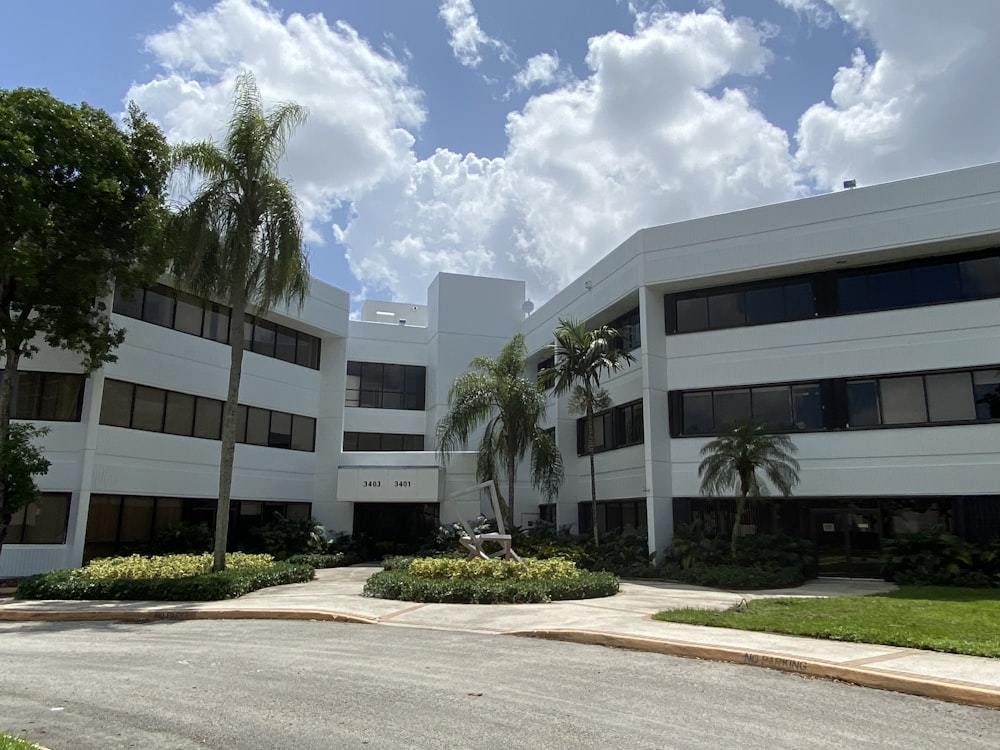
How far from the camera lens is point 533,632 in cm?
1164

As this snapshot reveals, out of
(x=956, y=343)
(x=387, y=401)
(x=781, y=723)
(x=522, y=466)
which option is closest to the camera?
(x=781, y=723)

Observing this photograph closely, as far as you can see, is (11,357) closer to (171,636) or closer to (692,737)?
(171,636)

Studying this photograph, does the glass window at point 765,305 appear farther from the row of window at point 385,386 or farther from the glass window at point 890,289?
the row of window at point 385,386

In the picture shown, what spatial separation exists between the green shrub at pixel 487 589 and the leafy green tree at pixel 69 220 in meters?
8.49

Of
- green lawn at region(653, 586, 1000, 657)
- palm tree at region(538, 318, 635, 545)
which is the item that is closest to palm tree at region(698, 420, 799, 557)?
palm tree at region(538, 318, 635, 545)

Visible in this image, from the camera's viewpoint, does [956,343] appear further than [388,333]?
No

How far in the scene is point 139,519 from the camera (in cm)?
2192

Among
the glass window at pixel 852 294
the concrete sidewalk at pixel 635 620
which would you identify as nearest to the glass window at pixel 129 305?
the concrete sidewalk at pixel 635 620

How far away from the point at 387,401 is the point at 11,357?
1829 cm

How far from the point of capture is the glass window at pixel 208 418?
2397 centimetres

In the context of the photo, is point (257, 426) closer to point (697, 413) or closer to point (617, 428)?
point (617, 428)

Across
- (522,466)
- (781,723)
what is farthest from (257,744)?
(522,466)

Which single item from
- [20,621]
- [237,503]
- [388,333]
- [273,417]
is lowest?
[20,621]

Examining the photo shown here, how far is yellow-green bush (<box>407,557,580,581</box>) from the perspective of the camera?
17469mm
